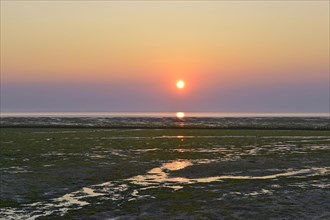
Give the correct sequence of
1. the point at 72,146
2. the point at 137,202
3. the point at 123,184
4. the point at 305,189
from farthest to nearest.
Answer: the point at 72,146
the point at 123,184
the point at 305,189
the point at 137,202

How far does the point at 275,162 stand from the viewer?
3603 cm

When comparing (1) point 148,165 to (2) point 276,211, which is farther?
(1) point 148,165

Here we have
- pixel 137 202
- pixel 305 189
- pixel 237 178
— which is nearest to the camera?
pixel 137 202

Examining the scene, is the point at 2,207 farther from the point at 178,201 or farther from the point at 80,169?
the point at 80,169

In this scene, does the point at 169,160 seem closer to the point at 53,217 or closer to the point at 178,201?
the point at 178,201

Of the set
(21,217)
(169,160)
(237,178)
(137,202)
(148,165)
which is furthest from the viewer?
(169,160)

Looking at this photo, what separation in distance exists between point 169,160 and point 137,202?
56.4 feet

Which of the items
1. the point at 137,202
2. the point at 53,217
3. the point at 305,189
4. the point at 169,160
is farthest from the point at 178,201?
the point at 169,160

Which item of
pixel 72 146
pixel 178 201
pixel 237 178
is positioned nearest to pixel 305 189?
pixel 237 178

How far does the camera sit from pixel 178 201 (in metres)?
20.7

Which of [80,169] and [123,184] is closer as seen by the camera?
[123,184]

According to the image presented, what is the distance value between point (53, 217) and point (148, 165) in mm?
17103

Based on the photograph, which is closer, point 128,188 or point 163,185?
point 128,188

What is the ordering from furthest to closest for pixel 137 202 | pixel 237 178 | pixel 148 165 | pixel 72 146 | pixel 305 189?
pixel 72 146
pixel 148 165
pixel 237 178
pixel 305 189
pixel 137 202
